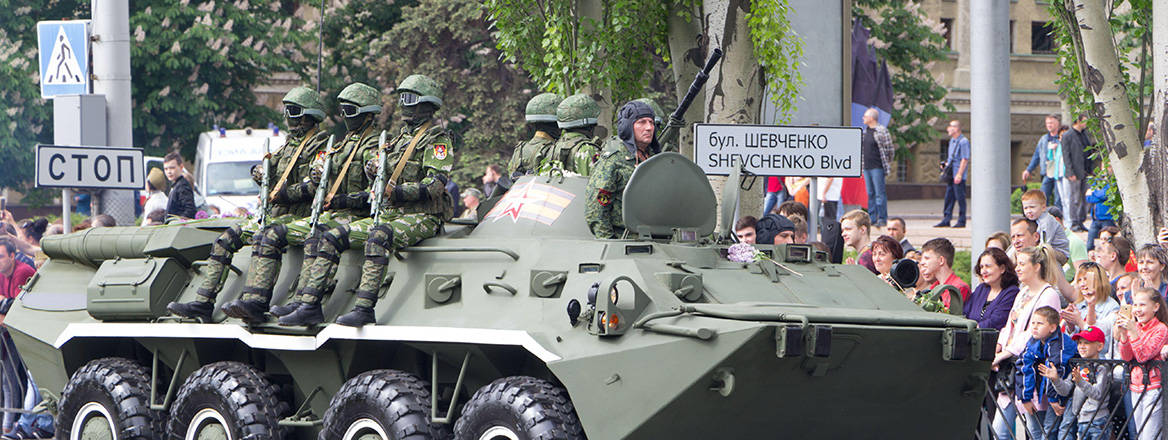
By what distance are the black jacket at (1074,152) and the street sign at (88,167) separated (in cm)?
1090

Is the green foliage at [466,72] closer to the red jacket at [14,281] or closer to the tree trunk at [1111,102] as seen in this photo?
the red jacket at [14,281]

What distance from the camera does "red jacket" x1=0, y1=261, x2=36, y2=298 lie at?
15.1 meters

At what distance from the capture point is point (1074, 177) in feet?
70.3

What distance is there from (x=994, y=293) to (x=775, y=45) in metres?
4.95

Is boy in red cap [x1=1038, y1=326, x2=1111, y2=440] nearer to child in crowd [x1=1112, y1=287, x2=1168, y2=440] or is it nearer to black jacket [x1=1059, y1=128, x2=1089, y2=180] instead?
child in crowd [x1=1112, y1=287, x2=1168, y2=440]

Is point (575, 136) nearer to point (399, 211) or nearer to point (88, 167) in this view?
point (399, 211)

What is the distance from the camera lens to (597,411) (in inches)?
353

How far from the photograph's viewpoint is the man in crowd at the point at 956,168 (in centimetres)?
2295

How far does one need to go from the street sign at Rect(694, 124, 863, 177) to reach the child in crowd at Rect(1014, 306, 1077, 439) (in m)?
2.92

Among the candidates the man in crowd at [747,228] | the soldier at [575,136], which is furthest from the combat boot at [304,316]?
the man in crowd at [747,228]

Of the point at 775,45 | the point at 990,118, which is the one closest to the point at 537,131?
the point at 775,45

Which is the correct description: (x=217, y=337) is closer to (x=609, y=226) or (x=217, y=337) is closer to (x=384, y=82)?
(x=609, y=226)

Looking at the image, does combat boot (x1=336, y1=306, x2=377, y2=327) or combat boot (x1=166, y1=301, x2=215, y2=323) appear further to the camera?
combat boot (x1=166, y1=301, x2=215, y2=323)

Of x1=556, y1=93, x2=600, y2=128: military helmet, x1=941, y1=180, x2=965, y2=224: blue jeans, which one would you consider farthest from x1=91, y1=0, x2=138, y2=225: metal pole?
x1=941, y1=180, x2=965, y2=224: blue jeans
